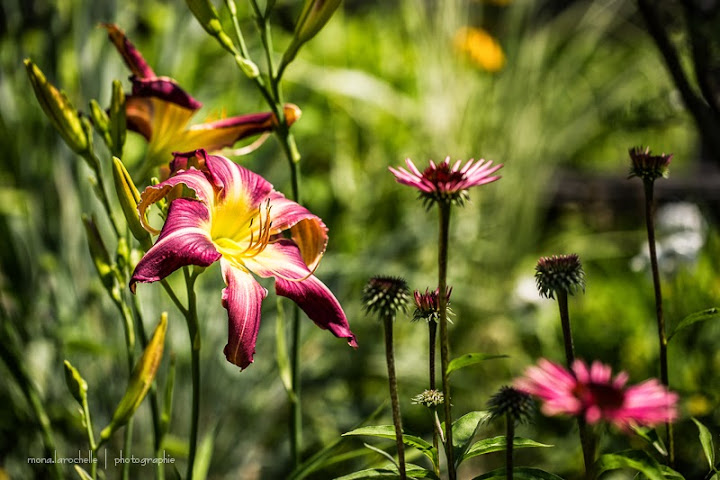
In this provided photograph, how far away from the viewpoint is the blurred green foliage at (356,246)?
1.29m

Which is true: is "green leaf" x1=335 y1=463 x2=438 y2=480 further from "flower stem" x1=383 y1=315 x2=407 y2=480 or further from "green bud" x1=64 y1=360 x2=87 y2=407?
"green bud" x1=64 y1=360 x2=87 y2=407

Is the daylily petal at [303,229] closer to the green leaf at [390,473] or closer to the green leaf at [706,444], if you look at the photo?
the green leaf at [390,473]

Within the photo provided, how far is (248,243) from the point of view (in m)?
0.58

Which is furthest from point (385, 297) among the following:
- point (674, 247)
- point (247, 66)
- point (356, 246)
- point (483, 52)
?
point (483, 52)

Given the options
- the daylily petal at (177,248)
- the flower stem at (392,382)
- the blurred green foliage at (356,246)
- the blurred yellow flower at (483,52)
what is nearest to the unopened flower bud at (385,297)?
the flower stem at (392,382)

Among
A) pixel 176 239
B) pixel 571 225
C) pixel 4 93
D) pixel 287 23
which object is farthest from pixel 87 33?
pixel 571 225

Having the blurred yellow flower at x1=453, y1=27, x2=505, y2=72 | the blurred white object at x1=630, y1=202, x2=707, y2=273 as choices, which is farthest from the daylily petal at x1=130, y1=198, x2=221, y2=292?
the blurred yellow flower at x1=453, y1=27, x2=505, y2=72

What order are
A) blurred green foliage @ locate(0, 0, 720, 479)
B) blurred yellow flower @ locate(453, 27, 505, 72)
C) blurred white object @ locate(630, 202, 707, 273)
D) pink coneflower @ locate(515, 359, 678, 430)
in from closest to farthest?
pink coneflower @ locate(515, 359, 678, 430)
blurred green foliage @ locate(0, 0, 720, 479)
blurred white object @ locate(630, 202, 707, 273)
blurred yellow flower @ locate(453, 27, 505, 72)

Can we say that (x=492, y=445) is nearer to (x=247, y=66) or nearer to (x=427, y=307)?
(x=427, y=307)

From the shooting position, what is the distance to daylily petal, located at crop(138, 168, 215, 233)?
483 millimetres

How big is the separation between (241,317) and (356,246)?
1429mm

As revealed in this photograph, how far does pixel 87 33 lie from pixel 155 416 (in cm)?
98

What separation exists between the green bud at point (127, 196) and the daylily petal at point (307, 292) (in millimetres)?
81

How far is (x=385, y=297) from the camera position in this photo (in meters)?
0.42
